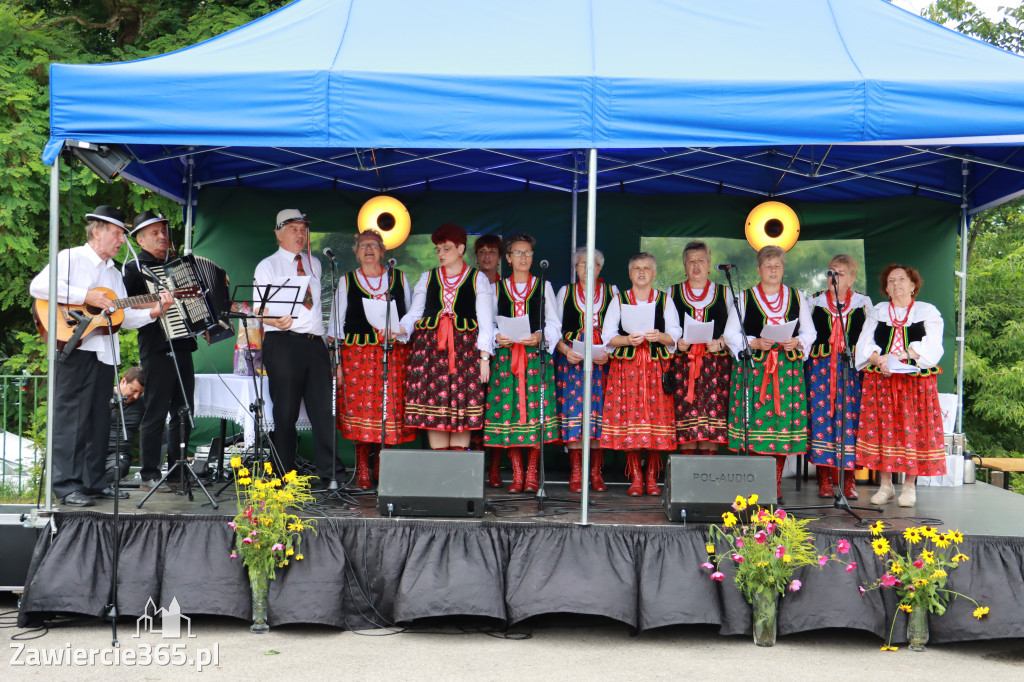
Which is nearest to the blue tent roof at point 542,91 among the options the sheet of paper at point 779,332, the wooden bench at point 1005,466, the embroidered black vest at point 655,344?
the sheet of paper at point 779,332

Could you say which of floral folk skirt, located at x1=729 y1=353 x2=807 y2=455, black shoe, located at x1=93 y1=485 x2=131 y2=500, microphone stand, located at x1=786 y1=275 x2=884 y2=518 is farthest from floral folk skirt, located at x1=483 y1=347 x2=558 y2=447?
black shoe, located at x1=93 y1=485 x2=131 y2=500

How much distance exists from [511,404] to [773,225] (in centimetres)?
249

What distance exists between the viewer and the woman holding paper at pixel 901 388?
5.47 metres

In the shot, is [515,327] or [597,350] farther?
[597,350]

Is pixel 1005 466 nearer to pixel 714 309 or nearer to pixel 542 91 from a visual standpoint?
pixel 714 309

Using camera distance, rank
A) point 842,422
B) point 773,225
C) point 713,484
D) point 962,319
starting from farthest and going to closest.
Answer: point 962,319
point 773,225
point 842,422
point 713,484

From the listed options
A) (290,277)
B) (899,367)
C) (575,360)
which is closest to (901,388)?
(899,367)

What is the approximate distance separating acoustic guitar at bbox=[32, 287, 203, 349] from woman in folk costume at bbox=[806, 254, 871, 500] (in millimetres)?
4145

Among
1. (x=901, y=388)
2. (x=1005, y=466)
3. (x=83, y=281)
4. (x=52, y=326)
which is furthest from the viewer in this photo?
(x=1005, y=466)

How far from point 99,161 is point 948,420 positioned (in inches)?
235

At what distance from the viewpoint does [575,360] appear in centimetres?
589

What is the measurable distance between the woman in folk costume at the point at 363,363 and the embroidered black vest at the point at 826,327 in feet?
8.86

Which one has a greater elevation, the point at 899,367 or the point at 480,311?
the point at 480,311

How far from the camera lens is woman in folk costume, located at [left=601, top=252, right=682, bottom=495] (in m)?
5.90
